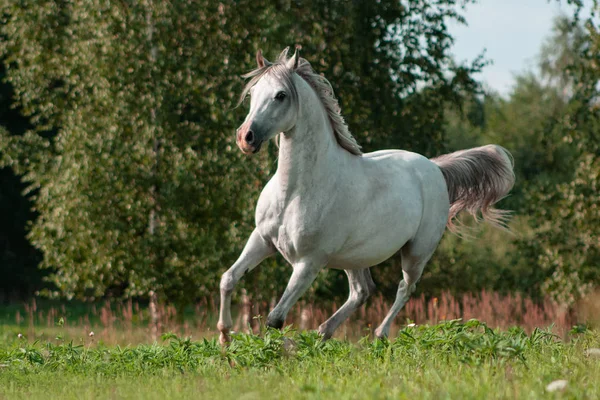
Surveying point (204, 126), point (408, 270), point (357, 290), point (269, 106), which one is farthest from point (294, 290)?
point (204, 126)

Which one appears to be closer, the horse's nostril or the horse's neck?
the horse's nostril

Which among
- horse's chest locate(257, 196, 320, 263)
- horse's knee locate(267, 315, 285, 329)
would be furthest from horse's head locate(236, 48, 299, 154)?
horse's knee locate(267, 315, 285, 329)

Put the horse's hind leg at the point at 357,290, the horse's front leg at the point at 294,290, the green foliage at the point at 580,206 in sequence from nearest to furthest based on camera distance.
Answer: the horse's front leg at the point at 294,290, the horse's hind leg at the point at 357,290, the green foliage at the point at 580,206

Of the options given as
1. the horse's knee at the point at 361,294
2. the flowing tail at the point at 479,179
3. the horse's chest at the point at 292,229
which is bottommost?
the horse's knee at the point at 361,294

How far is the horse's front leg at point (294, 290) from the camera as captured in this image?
6.11 m

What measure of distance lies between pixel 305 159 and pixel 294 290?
3.30 ft

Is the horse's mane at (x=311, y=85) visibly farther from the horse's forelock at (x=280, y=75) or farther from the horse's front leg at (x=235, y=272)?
the horse's front leg at (x=235, y=272)

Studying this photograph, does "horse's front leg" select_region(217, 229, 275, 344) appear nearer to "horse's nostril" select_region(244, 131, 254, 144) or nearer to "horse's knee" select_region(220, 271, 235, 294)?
"horse's knee" select_region(220, 271, 235, 294)

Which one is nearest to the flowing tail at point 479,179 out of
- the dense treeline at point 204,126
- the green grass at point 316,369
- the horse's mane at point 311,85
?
the horse's mane at point 311,85

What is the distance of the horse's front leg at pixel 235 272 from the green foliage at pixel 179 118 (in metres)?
5.35

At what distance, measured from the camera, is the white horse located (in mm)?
5977

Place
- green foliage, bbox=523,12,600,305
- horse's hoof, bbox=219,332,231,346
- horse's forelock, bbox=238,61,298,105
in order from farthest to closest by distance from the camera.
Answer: green foliage, bbox=523,12,600,305 < horse's hoof, bbox=219,332,231,346 < horse's forelock, bbox=238,61,298,105

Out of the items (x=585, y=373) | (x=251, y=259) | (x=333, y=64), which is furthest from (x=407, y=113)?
(x=585, y=373)

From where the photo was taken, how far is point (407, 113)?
13.1 m
